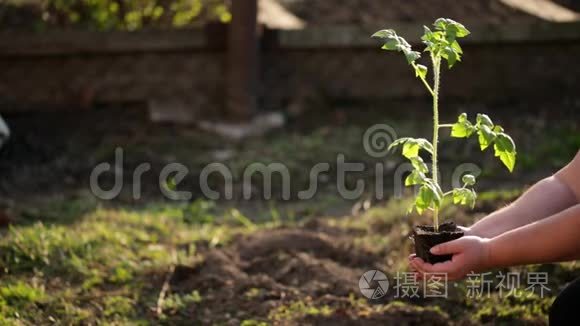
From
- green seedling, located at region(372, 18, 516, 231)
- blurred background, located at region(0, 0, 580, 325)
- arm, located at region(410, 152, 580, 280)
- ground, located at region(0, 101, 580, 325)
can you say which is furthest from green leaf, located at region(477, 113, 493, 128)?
blurred background, located at region(0, 0, 580, 325)

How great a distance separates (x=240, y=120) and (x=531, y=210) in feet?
12.8

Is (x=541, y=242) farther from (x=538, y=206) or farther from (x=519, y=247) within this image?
(x=538, y=206)

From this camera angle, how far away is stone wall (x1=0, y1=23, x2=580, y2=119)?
6387mm

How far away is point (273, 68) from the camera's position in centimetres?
670

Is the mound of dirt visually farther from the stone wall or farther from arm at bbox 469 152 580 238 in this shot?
the stone wall

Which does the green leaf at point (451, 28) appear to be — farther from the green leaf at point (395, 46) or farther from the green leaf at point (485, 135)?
the green leaf at point (485, 135)

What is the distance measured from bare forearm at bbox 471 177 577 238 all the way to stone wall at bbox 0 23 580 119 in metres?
4.03

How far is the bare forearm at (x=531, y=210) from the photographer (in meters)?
2.70

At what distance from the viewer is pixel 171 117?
6.45 m

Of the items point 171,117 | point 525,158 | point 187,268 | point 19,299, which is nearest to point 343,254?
point 187,268

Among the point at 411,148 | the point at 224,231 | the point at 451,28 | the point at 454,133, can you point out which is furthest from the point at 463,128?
the point at 224,231

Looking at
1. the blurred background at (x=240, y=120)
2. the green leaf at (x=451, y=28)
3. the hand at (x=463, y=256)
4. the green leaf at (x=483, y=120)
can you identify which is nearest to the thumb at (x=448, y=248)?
the hand at (x=463, y=256)

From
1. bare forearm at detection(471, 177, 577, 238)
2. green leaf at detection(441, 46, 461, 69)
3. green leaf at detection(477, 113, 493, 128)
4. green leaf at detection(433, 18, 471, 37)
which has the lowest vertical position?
bare forearm at detection(471, 177, 577, 238)

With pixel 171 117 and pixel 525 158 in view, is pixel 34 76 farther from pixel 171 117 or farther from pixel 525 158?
pixel 525 158
